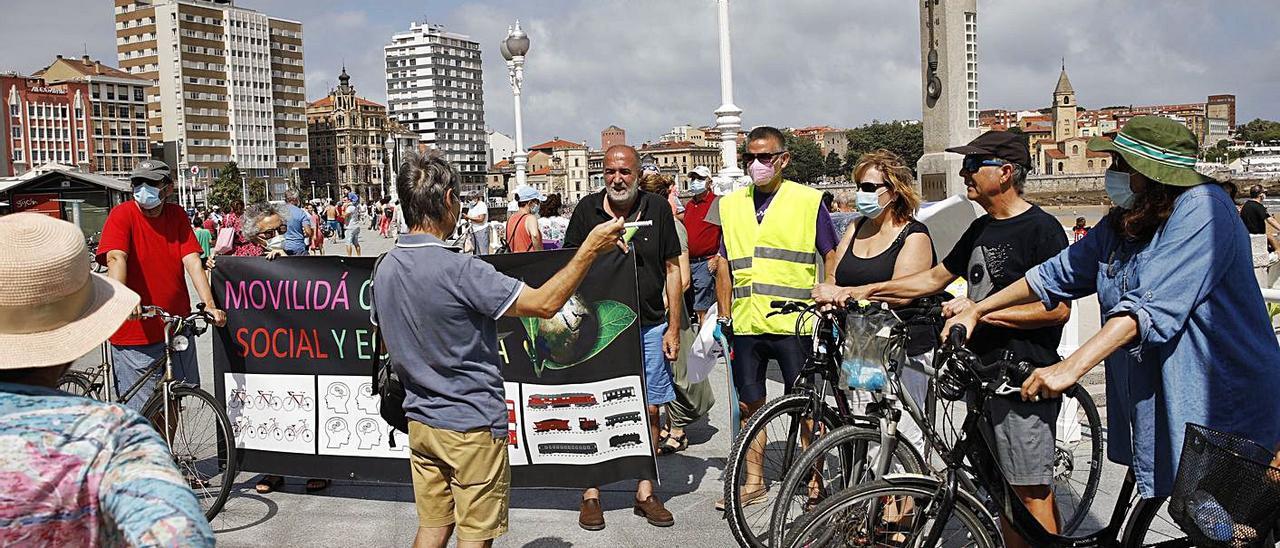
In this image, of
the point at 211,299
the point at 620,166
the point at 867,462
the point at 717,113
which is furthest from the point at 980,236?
the point at 717,113

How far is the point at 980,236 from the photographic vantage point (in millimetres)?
4656

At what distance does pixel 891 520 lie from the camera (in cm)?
374

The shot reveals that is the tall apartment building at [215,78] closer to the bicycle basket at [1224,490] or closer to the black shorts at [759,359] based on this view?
the black shorts at [759,359]

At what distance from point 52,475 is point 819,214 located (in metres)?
4.42

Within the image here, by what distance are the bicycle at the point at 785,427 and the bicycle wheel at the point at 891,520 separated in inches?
31.1

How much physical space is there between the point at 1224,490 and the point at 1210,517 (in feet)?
0.31

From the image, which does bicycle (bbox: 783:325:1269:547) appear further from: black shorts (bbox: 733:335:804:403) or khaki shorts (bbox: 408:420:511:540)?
black shorts (bbox: 733:335:804:403)

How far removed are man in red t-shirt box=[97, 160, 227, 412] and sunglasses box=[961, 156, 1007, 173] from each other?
156 inches

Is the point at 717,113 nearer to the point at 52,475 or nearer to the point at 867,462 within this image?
the point at 867,462

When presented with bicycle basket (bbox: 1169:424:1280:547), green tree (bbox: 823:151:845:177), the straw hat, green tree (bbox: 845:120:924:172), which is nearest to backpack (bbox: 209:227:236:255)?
the straw hat

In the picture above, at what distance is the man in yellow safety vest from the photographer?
565cm

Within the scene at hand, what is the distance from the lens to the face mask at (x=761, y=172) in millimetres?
5715

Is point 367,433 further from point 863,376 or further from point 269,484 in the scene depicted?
point 863,376

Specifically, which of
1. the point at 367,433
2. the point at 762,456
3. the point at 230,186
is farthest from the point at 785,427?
the point at 230,186
